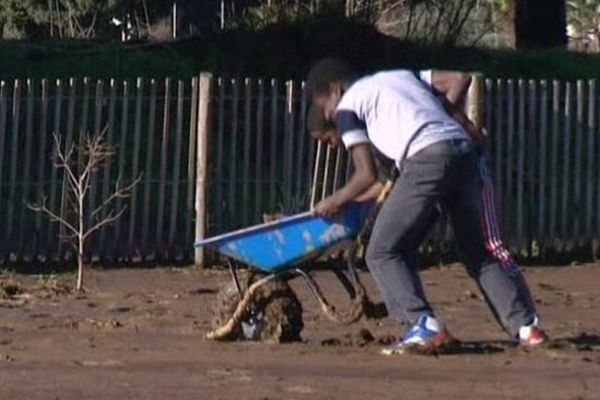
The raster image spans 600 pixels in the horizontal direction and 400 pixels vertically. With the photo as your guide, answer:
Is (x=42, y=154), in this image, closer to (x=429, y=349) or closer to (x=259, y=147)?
(x=259, y=147)

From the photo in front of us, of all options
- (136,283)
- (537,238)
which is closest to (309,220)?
(136,283)

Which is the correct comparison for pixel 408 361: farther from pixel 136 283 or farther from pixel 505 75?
pixel 505 75

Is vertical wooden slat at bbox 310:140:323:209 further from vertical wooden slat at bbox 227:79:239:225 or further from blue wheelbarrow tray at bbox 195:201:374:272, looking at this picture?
blue wheelbarrow tray at bbox 195:201:374:272

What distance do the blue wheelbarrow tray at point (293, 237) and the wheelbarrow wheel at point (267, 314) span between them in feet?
0.78

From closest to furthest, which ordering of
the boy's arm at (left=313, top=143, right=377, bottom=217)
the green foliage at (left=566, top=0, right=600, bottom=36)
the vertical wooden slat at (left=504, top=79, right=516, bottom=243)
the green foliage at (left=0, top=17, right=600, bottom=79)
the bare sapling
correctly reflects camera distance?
the boy's arm at (left=313, top=143, right=377, bottom=217), the bare sapling, the vertical wooden slat at (left=504, top=79, right=516, bottom=243), the green foliage at (left=0, top=17, right=600, bottom=79), the green foliage at (left=566, top=0, right=600, bottom=36)

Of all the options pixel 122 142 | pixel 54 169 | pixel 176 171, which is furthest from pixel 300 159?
pixel 54 169

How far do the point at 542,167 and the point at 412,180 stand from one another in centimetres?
685

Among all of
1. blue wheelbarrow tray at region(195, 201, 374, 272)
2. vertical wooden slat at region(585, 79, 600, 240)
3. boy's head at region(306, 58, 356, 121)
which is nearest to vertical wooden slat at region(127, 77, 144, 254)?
vertical wooden slat at region(585, 79, 600, 240)

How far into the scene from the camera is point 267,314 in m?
10.5

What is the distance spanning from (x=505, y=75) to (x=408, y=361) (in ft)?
45.4

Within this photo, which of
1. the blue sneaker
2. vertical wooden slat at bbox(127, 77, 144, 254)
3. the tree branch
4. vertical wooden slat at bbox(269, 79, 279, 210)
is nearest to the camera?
the blue sneaker

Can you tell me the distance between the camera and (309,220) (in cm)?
1002

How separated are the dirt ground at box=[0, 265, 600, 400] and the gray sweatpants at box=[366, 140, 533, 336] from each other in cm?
30

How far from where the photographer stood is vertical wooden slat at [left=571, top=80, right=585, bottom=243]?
1658 cm
